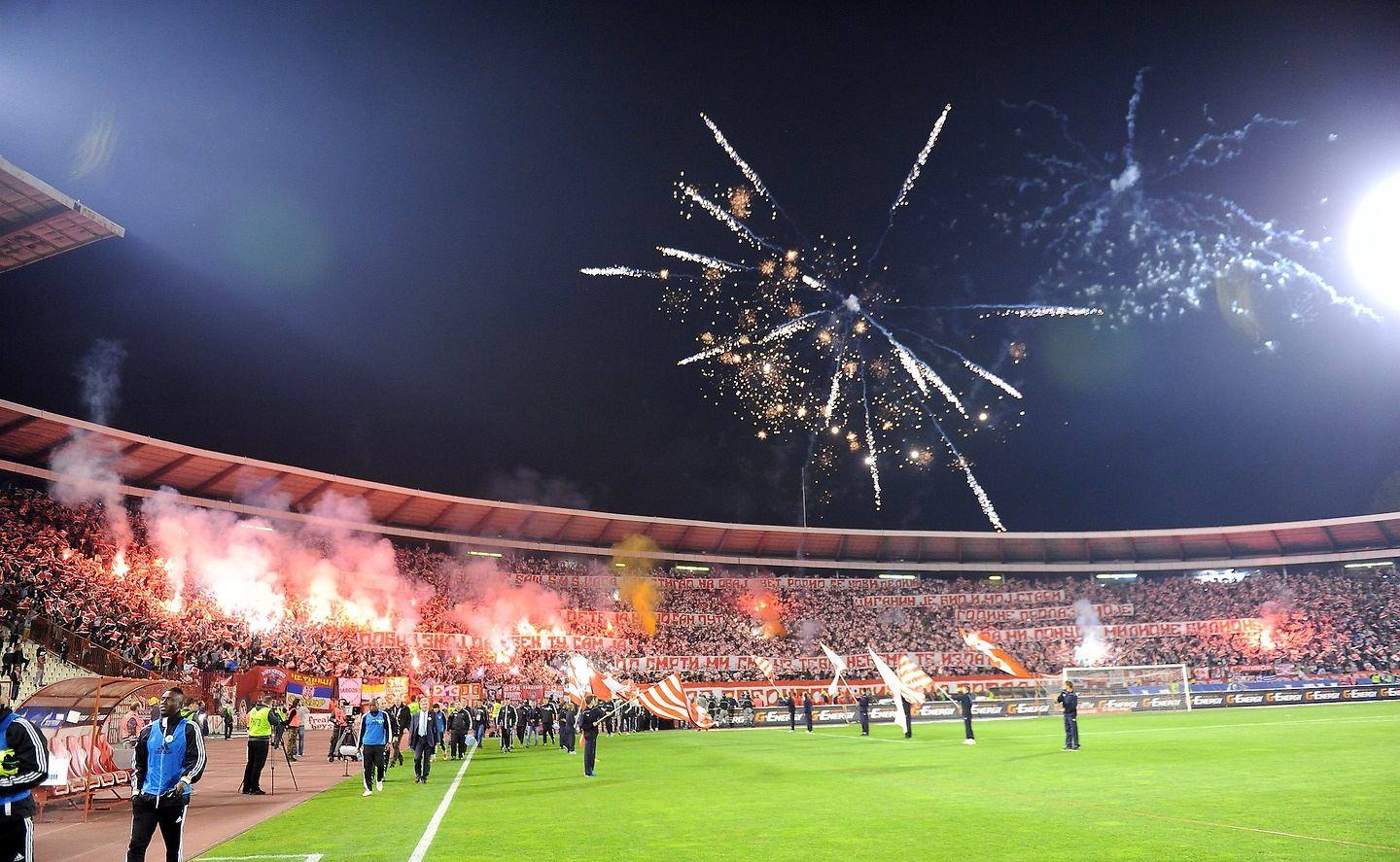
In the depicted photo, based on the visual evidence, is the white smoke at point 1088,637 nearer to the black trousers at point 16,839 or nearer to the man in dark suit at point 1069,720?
the man in dark suit at point 1069,720

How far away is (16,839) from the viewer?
24.1 feet

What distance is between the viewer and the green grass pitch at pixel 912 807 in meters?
10.5

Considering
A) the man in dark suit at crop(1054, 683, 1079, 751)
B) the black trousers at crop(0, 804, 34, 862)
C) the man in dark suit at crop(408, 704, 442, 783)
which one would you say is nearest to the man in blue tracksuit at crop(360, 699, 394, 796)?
the man in dark suit at crop(408, 704, 442, 783)

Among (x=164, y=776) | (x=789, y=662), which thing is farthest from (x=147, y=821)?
(x=789, y=662)

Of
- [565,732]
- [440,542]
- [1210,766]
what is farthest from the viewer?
[440,542]

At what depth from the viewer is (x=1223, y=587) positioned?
2921 inches

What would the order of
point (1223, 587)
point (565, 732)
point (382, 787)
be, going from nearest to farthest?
point (382, 787) → point (565, 732) → point (1223, 587)

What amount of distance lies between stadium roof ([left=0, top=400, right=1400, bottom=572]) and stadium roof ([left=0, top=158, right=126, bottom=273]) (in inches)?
956

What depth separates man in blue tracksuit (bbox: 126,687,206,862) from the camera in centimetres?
905

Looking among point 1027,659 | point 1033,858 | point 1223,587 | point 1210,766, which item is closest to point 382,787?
point 1033,858

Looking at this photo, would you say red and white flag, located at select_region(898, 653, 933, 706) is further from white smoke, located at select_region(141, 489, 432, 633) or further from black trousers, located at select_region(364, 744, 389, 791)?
white smoke, located at select_region(141, 489, 432, 633)

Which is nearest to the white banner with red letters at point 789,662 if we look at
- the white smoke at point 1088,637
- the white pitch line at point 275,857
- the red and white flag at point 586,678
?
the red and white flag at point 586,678

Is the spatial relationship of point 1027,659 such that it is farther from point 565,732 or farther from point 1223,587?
point 565,732

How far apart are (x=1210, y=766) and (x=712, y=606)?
54.0 metres
